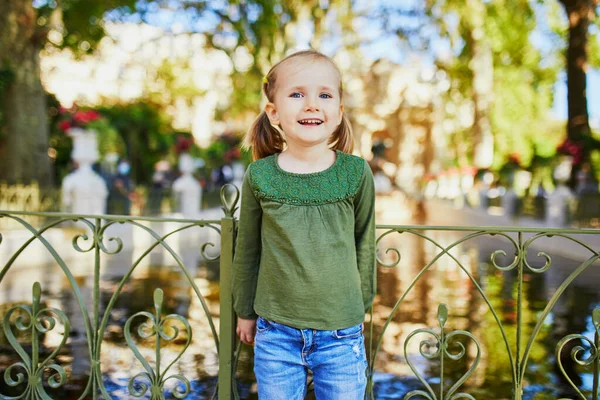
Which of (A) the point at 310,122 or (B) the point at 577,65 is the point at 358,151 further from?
(A) the point at 310,122

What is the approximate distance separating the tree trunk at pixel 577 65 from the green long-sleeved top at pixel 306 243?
16131mm

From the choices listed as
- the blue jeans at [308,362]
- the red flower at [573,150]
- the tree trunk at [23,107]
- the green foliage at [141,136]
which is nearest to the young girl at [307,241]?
the blue jeans at [308,362]

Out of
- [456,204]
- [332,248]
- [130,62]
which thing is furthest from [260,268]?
[130,62]

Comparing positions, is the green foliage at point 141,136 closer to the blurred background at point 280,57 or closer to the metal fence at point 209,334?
the blurred background at point 280,57

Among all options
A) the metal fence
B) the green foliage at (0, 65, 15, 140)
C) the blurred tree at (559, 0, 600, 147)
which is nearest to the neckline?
the metal fence

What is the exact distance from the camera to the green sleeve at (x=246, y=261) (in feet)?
7.43

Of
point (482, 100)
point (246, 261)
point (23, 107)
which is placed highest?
point (482, 100)

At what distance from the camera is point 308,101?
2.15 metres

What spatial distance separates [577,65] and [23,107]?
14.0 meters

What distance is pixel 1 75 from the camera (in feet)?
39.7

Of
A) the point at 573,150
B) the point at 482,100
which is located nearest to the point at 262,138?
the point at 573,150

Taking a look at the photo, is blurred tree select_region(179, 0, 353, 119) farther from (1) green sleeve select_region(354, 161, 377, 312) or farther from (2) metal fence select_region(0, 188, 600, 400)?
(1) green sleeve select_region(354, 161, 377, 312)

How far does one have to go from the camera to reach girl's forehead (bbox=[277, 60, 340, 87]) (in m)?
2.15

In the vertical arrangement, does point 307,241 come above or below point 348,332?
above
